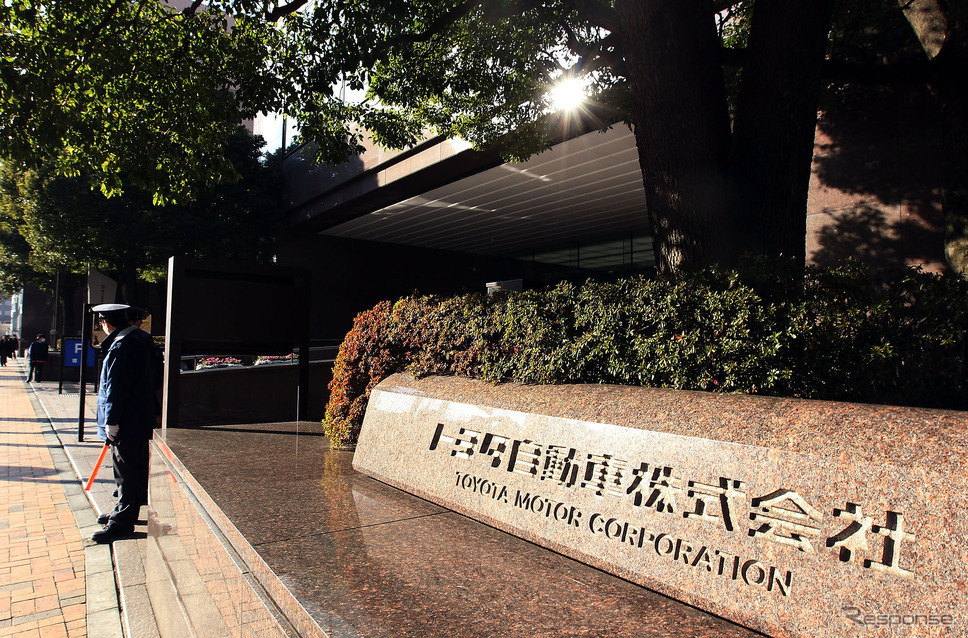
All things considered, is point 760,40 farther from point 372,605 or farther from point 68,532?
point 68,532

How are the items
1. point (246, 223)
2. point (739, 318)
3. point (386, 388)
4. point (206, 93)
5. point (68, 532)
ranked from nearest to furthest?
point (739, 318) < point (386, 388) < point (68, 532) < point (206, 93) < point (246, 223)

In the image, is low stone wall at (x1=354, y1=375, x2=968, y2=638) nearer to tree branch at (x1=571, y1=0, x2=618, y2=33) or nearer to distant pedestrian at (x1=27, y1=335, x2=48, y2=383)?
tree branch at (x1=571, y1=0, x2=618, y2=33)

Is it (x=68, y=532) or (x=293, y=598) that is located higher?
(x=293, y=598)

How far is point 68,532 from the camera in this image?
6219mm

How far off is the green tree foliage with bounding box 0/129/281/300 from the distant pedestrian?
4072mm

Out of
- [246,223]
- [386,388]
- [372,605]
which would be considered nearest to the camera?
[372,605]

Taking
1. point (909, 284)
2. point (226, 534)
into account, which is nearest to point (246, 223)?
point (226, 534)

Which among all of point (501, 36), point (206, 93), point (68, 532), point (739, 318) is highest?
point (501, 36)

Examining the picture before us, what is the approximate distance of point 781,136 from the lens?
15.0ft

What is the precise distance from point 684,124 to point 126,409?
17.6 ft

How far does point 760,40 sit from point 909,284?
7.95 feet

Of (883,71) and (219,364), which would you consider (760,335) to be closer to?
(883,71)

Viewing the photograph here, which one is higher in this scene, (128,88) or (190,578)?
(128,88)
